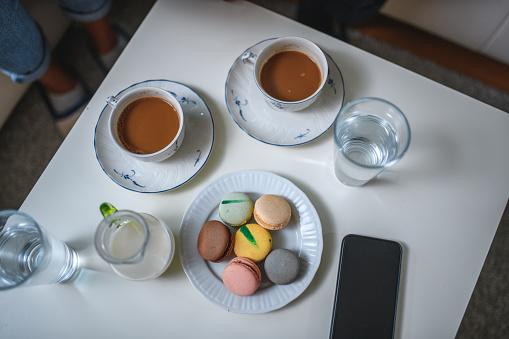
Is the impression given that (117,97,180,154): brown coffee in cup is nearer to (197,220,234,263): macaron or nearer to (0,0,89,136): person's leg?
(197,220,234,263): macaron

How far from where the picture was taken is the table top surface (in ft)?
2.35

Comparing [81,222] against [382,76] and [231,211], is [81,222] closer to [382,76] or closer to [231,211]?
[231,211]

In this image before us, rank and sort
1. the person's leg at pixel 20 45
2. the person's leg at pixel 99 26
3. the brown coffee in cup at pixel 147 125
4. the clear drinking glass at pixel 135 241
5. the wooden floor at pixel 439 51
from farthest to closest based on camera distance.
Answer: the wooden floor at pixel 439 51
the person's leg at pixel 99 26
the person's leg at pixel 20 45
the brown coffee in cup at pixel 147 125
the clear drinking glass at pixel 135 241

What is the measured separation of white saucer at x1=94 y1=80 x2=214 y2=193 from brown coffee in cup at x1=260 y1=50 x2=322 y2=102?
0.16 m

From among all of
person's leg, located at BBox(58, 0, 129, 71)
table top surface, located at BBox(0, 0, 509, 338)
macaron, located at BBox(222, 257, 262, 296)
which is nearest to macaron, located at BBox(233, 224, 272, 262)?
macaron, located at BBox(222, 257, 262, 296)

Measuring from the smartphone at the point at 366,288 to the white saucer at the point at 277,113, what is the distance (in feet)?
0.82

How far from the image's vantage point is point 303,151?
31.5 inches

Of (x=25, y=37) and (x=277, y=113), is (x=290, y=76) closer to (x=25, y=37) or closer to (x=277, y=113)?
(x=277, y=113)

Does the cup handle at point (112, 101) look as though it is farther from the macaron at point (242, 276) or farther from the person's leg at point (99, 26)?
the person's leg at point (99, 26)

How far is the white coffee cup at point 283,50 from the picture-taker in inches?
28.7

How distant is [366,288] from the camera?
2.30 ft

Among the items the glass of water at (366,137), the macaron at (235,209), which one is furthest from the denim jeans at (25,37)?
the glass of water at (366,137)

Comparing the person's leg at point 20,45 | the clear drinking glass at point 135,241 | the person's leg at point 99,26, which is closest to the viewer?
the clear drinking glass at point 135,241

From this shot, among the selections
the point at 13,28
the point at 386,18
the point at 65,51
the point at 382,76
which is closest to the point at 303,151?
the point at 382,76
